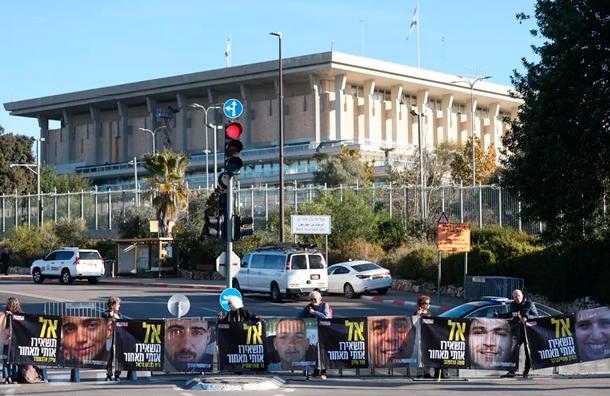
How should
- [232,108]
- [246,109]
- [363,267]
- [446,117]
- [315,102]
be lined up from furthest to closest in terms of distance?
[446,117], [246,109], [315,102], [363,267], [232,108]

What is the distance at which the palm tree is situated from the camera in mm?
52312

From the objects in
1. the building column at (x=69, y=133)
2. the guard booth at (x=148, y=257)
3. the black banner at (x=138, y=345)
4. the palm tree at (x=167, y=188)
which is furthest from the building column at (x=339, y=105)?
the black banner at (x=138, y=345)

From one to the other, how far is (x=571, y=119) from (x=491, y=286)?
693 cm

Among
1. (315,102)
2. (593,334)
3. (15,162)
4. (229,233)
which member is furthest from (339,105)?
(593,334)

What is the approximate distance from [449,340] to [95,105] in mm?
98937

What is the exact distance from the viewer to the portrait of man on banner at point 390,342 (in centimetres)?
1655

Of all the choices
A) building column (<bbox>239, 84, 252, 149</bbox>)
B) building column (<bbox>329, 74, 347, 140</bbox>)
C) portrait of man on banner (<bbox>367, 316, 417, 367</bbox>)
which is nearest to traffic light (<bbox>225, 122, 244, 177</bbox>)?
portrait of man on banner (<bbox>367, 316, 417, 367</bbox>)

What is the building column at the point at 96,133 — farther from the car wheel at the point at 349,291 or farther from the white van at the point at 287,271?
the car wheel at the point at 349,291

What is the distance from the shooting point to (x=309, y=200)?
49094 mm

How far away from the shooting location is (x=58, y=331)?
16.4 metres

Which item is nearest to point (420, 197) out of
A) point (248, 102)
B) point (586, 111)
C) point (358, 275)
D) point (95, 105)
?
point (358, 275)

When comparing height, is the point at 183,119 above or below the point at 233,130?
above

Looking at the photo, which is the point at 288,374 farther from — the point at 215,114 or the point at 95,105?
the point at 95,105

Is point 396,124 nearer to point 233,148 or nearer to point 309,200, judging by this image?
point 309,200
